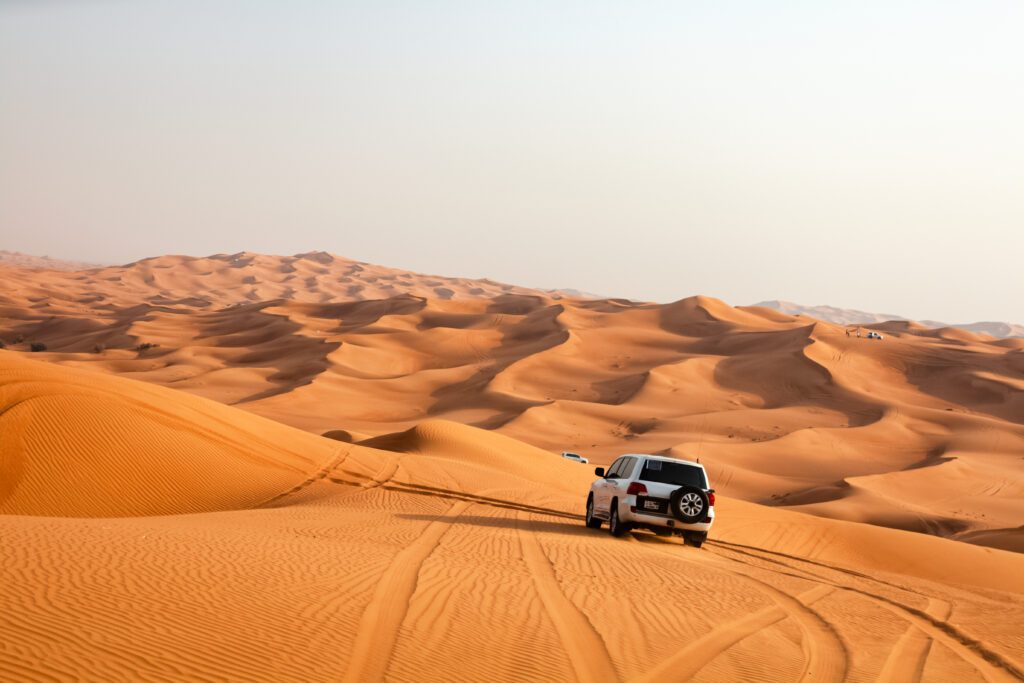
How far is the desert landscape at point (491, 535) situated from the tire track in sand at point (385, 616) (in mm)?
37

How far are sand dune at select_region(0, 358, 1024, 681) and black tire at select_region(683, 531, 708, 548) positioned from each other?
33 centimetres

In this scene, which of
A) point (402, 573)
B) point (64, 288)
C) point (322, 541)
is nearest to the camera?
point (402, 573)

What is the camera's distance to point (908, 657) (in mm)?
8781

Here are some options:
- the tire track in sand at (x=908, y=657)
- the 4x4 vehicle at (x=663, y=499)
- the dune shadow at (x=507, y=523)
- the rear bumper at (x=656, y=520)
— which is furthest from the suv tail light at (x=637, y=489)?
the tire track in sand at (x=908, y=657)

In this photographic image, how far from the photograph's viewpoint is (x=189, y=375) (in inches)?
2495

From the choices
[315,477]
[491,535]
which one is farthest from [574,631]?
[315,477]

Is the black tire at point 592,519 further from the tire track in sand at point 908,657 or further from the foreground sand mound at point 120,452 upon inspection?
the tire track in sand at point 908,657

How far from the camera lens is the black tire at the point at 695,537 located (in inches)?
A: 647

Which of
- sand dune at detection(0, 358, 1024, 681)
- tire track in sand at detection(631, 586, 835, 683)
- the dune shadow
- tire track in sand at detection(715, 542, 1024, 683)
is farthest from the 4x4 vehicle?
tire track in sand at detection(631, 586, 835, 683)

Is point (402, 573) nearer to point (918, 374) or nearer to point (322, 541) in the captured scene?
point (322, 541)

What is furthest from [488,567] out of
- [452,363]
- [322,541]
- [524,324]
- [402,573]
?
[524,324]

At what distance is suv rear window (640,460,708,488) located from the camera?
53.8ft

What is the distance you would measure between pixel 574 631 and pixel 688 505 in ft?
25.5

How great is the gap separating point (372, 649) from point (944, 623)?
6.81 meters
